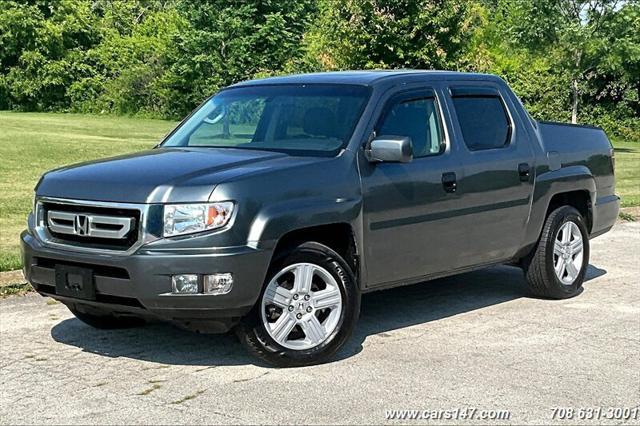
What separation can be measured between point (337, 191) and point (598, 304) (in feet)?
9.83

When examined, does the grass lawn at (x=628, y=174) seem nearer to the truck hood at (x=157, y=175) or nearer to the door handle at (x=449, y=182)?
the door handle at (x=449, y=182)

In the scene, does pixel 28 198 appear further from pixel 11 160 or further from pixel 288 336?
pixel 288 336

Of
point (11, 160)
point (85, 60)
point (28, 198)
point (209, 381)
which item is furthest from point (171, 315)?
point (85, 60)

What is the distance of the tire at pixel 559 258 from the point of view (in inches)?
324

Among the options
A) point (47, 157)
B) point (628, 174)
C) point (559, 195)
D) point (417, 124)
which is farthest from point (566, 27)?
point (417, 124)

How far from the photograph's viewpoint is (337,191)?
6.34 m

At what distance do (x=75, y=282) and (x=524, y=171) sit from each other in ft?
11.7

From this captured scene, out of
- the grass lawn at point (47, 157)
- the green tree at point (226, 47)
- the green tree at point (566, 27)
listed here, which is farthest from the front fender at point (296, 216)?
the green tree at point (226, 47)

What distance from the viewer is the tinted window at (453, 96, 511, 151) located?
24.8 ft

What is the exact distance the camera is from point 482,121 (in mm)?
7773

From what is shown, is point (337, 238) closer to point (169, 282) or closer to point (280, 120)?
point (280, 120)

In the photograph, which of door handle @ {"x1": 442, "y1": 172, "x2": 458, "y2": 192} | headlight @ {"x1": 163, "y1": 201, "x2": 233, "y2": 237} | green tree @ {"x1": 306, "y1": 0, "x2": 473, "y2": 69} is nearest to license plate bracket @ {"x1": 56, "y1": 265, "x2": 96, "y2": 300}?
headlight @ {"x1": 163, "y1": 201, "x2": 233, "y2": 237}

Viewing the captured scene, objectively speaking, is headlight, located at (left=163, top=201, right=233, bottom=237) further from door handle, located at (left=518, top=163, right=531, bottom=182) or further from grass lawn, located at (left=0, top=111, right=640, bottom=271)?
grass lawn, located at (left=0, top=111, right=640, bottom=271)

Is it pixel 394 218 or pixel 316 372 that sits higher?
pixel 394 218
